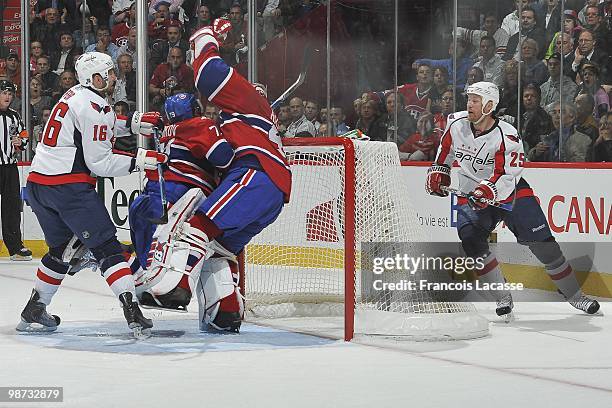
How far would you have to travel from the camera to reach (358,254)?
4.89 m

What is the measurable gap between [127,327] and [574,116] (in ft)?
11.9

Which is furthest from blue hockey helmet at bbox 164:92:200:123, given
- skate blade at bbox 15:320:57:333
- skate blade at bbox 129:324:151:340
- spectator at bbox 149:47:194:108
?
spectator at bbox 149:47:194:108

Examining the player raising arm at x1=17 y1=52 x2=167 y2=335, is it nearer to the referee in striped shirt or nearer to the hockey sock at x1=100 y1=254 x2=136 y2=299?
the hockey sock at x1=100 y1=254 x2=136 y2=299

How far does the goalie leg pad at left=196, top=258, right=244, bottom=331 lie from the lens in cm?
464

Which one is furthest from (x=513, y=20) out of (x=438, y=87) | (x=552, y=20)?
(x=438, y=87)

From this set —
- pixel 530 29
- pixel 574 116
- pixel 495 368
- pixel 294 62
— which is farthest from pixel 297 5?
pixel 495 368

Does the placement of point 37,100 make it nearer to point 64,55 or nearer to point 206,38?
point 64,55

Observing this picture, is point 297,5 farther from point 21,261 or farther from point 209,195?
point 209,195

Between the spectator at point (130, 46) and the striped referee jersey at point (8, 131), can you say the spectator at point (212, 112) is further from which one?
the striped referee jersey at point (8, 131)

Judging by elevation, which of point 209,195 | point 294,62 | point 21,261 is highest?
point 294,62

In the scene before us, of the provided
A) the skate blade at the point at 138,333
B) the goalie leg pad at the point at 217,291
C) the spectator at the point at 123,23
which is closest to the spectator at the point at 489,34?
the spectator at the point at 123,23

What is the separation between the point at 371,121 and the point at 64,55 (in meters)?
2.79

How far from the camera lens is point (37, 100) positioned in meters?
9.48

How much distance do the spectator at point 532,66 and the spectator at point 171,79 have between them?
2718 millimetres
